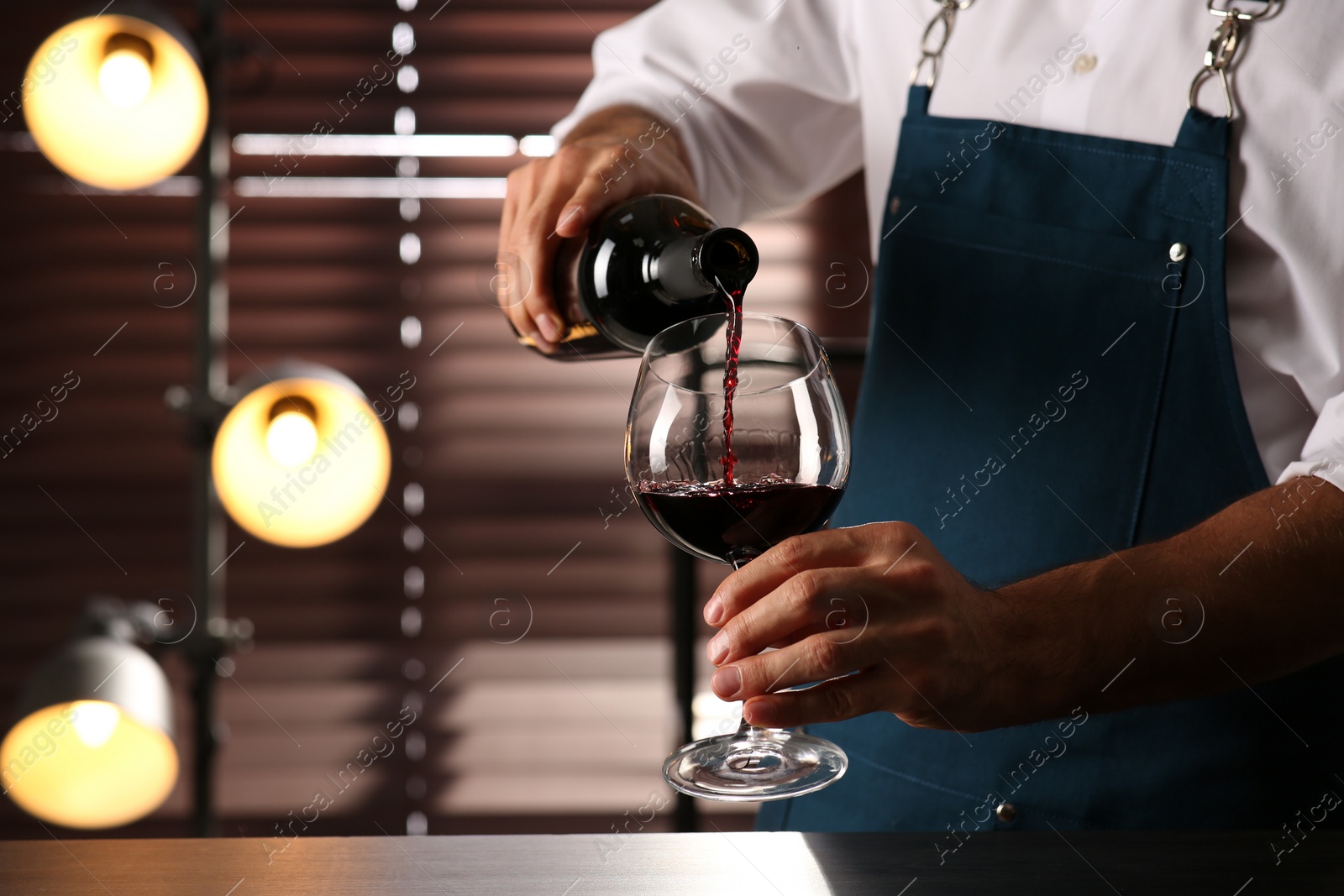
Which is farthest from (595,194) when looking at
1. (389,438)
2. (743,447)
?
(389,438)

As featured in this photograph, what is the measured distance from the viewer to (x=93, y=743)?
1363mm

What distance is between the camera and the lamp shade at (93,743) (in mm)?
1317

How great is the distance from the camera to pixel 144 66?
142cm

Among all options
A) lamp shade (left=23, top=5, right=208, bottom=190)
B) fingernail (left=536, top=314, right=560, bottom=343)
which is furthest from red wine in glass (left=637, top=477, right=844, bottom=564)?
lamp shade (left=23, top=5, right=208, bottom=190)

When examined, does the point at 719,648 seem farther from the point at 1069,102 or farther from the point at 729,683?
the point at 1069,102

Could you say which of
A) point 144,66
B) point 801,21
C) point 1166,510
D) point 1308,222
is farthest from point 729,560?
point 144,66

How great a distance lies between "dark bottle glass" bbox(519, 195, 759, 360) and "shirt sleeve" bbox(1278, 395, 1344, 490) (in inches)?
15.6

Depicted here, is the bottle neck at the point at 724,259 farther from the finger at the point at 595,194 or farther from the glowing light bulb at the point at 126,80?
the glowing light bulb at the point at 126,80

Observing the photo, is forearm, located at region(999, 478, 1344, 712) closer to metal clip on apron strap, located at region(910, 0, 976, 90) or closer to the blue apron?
the blue apron

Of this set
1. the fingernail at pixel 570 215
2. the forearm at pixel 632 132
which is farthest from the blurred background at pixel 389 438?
the fingernail at pixel 570 215

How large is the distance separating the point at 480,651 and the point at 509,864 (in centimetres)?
146

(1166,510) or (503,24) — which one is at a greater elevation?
(503,24)

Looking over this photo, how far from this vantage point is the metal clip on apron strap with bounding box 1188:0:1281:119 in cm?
83

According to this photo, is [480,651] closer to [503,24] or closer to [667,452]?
[503,24]
